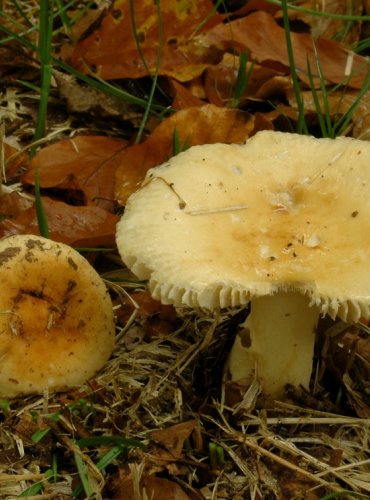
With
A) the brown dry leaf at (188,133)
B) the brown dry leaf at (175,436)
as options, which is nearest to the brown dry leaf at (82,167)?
the brown dry leaf at (188,133)

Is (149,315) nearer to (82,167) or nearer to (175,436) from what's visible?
(175,436)

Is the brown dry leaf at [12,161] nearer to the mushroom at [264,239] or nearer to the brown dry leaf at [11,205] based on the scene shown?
the brown dry leaf at [11,205]

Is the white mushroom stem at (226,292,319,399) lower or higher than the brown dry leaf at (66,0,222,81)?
lower

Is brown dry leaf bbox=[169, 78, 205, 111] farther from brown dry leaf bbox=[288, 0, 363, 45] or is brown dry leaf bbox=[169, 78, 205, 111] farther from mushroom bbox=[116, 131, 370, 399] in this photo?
mushroom bbox=[116, 131, 370, 399]

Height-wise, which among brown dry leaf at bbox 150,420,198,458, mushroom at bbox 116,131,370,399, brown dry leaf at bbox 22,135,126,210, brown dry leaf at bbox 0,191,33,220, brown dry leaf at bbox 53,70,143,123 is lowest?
brown dry leaf at bbox 150,420,198,458

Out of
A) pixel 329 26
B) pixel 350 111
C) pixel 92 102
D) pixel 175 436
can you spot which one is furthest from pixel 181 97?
pixel 175 436

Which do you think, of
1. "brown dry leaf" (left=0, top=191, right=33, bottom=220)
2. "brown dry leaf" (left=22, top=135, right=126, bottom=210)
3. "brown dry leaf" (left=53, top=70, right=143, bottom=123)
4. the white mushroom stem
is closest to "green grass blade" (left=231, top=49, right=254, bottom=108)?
"brown dry leaf" (left=53, top=70, right=143, bottom=123)

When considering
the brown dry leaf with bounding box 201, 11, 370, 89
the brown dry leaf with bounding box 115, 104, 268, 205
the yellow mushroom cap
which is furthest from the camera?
the brown dry leaf with bounding box 201, 11, 370, 89
